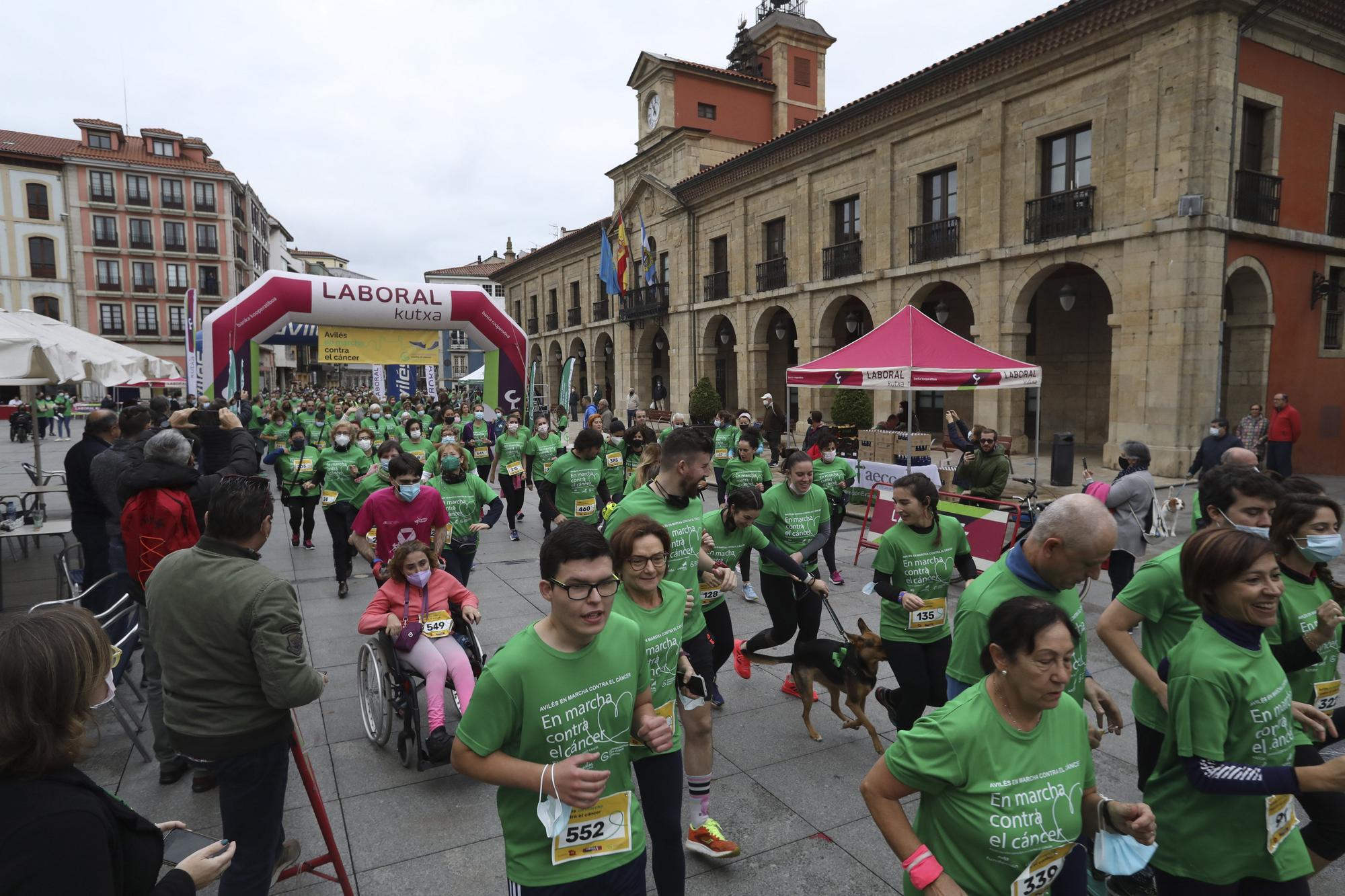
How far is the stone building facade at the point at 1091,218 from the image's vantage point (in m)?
14.1

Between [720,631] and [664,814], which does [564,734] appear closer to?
[664,814]

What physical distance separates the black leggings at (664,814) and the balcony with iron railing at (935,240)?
1799cm

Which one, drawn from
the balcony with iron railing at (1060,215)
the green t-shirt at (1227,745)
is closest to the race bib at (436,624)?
the green t-shirt at (1227,745)

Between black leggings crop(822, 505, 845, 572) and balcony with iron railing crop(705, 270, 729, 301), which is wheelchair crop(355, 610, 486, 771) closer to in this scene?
black leggings crop(822, 505, 845, 572)

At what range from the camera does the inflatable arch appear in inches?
415

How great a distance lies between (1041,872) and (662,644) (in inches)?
59.4

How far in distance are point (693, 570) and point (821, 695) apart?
6.45 feet

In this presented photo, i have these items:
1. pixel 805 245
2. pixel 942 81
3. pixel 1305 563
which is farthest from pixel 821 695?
pixel 805 245

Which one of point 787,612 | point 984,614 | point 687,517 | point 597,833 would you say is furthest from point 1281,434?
point 597,833

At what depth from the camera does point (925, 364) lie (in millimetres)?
11211

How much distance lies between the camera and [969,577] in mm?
4531

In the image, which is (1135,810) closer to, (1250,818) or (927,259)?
(1250,818)

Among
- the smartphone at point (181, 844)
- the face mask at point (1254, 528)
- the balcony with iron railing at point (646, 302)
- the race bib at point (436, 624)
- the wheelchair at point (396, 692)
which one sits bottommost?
the wheelchair at point (396, 692)

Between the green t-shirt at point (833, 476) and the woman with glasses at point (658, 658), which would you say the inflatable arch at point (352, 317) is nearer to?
the green t-shirt at point (833, 476)
